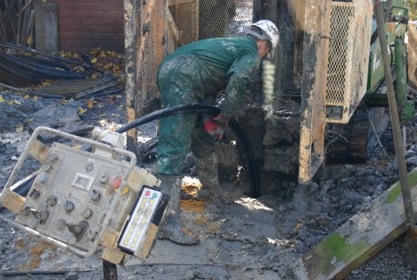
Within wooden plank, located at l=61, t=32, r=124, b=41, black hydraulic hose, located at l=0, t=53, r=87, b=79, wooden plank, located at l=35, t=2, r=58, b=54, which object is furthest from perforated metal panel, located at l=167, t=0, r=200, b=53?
wooden plank, located at l=35, t=2, r=58, b=54

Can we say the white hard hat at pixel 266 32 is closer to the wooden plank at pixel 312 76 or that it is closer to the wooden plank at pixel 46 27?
the wooden plank at pixel 312 76

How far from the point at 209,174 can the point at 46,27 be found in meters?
8.66

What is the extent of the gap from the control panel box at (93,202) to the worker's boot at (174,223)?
1.54 m

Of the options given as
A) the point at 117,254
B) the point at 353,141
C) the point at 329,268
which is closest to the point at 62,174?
the point at 117,254

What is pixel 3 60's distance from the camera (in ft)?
38.9

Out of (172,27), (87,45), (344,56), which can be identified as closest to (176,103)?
(172,27)

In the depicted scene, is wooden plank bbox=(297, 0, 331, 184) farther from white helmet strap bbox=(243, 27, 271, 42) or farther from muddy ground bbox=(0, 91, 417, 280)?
white helmet strap bbox=(243, 27, 271, 42)

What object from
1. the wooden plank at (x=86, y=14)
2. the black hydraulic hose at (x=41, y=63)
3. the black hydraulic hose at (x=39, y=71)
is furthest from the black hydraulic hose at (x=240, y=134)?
the wooden plank at (x=86, y=14)

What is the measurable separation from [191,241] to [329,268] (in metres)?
1.25

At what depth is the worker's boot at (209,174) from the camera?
6.79m

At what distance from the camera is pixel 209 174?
6871 millimetres

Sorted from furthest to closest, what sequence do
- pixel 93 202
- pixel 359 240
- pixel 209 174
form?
pixel 209 174 → pixel 359 240 → pixel 93 202

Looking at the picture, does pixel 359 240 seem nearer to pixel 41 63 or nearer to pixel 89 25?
pixel 41 63

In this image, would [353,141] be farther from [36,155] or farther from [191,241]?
[36,155]
